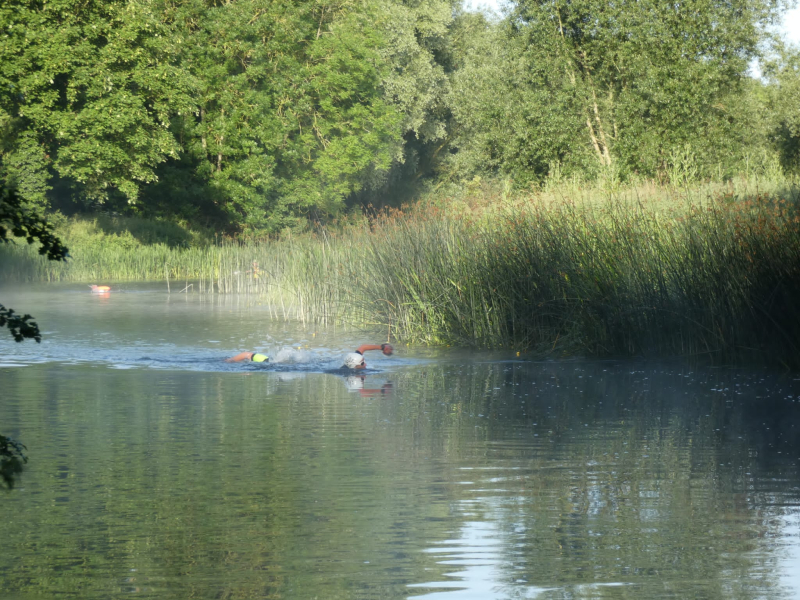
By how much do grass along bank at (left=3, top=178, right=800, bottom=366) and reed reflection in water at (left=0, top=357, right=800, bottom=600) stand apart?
120 centimetres

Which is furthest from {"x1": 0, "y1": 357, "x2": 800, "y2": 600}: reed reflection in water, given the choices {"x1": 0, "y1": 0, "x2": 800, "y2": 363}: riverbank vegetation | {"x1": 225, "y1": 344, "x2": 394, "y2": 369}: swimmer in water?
{"x1": 0, "y1": 0, "x2": 800, "y2": 363}: riverbank vegetation

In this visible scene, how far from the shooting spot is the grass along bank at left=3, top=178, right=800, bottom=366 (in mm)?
10609

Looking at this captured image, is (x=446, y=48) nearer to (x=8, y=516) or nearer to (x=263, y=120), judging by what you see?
(x=263, y=120)

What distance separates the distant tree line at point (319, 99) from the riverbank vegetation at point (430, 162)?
0.36 ft

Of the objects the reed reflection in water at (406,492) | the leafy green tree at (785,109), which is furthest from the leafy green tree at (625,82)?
the reed reflection in water at (406,492)

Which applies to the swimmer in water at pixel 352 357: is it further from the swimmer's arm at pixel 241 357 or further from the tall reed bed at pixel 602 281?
the tall reed bed at pixel 602 281

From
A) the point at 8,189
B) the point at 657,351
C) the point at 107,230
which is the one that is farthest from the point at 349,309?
the point at 107,230

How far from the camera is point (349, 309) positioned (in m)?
15.5

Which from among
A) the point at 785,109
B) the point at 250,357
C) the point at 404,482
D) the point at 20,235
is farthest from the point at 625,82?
the point at 20,235

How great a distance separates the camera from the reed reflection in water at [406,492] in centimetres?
430

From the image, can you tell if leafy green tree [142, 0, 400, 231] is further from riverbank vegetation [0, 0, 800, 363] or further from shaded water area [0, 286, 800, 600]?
shaded water area [0, 286, 800, 600]

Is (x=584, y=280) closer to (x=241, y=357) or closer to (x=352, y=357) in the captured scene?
(x=352, y=357)

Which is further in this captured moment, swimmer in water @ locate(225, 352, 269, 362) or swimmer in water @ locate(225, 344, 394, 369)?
swimmer in water @ locate(225, 352, 269, 362)

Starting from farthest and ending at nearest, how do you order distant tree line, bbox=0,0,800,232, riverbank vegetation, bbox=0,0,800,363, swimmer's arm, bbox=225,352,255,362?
distant tree line, bbox=0,0,800,232
riverbank vegetation, bbox=0,0,800,363
swimmer's arm, bbox=225,352,255,362
